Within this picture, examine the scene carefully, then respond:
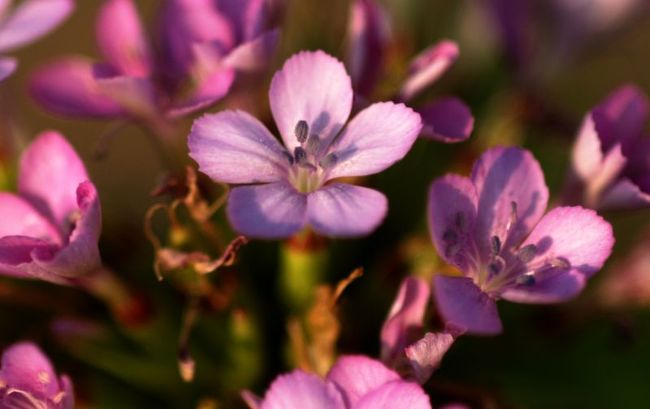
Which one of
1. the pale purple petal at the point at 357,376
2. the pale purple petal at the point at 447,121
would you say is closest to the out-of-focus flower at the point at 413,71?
the pale purple petal at the point at 447,121

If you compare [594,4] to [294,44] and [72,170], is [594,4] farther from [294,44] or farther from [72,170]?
[72,170]

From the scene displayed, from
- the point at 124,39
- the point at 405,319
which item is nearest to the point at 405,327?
the point at 405,319

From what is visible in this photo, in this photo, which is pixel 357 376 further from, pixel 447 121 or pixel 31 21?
pixel 31 21

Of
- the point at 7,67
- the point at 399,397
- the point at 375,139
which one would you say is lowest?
the point at 399,397

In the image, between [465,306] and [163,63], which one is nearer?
[465,306]

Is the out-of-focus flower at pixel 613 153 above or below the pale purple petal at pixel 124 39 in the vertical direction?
below

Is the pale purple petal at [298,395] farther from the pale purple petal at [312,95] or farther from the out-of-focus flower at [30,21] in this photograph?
the out-of-focus flower at [30,21]

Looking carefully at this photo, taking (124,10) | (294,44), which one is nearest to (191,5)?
(124,10)
